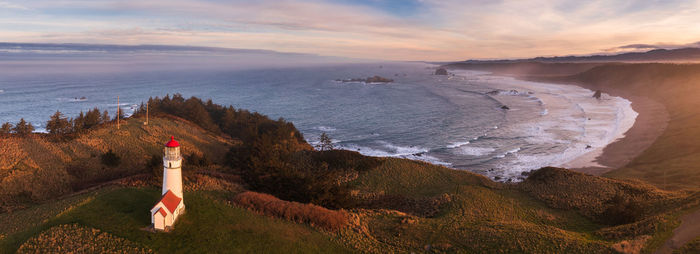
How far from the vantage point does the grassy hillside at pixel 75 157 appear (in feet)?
69.3

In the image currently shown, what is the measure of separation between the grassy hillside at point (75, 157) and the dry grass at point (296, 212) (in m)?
10.5

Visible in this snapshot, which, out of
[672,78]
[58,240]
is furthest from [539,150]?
[672,78]

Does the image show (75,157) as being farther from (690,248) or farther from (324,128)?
(324,128)

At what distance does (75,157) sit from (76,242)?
19.2 m

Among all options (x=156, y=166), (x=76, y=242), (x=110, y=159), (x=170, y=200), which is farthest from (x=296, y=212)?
(x=110, y=159)

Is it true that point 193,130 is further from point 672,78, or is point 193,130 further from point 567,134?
point 672,78

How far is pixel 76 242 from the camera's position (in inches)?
475

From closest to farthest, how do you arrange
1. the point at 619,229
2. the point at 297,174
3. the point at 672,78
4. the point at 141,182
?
the point at 619,229, the point at 141,182, the point at 297,174, the point at 672,78

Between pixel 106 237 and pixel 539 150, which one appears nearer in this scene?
pixel 106 237

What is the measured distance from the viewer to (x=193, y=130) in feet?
139

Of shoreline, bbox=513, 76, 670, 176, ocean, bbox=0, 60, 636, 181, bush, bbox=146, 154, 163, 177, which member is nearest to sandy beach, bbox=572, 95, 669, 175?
shoreline, bbox=513, 76, 670, 176

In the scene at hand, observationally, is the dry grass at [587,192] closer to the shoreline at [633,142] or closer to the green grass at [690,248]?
the green grass at [690,248]

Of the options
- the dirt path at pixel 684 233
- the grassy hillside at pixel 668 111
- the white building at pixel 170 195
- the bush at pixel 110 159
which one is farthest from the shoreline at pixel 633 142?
the bush at pixel 110 159

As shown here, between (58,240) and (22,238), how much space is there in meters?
1.81
